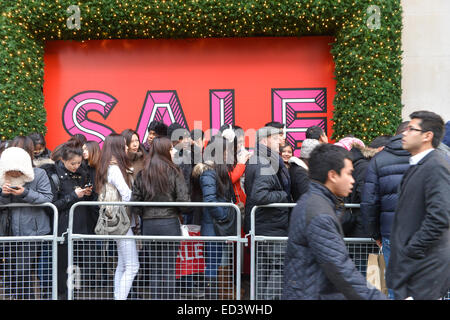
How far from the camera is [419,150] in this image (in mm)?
3748

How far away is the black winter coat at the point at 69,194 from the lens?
5441mm

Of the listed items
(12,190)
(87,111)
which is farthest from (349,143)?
(87,111)

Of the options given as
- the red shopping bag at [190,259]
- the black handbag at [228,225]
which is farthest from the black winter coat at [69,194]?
the black handbag at [228,225]

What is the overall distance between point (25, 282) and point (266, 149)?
3144mm

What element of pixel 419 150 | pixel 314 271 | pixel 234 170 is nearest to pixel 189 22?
pixel 234 170

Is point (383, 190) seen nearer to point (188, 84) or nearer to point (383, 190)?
point (383, 190)

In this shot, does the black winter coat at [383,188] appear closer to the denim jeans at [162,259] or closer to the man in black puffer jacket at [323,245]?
the man in black puffer jacket at [323,245]

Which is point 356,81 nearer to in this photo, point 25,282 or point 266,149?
point 266,149

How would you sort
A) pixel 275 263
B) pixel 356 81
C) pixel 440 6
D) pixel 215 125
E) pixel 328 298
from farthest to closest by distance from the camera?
pixel 215 125 → pixel 440 6 → pixel 356 81 → pixel 275 263 → pixel 328 298

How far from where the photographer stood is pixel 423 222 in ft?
11.6

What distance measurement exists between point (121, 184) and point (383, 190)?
2.95m

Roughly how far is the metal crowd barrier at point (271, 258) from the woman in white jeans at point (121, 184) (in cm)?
137

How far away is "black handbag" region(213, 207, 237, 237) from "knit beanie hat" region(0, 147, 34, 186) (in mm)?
2200

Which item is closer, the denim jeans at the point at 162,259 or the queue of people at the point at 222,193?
the queue of people at the point at 222,193
